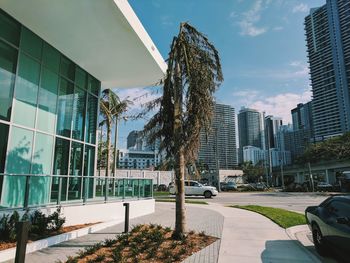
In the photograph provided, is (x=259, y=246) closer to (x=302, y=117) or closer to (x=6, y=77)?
(x=6, y=77)

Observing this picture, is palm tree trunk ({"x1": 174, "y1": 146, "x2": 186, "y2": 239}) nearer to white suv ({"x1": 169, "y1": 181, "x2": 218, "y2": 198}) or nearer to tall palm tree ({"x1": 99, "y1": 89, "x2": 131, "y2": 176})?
tall palm tree ({"x1": 99, "y1": 89, "x2": 131, "y2": 176})

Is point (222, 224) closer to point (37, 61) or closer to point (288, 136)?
point (37, 61)

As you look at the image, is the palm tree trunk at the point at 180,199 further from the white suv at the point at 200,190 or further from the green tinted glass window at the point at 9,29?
the white suv at the point at 200,190

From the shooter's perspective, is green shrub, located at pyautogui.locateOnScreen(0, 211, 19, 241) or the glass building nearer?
green shrub, located at pyautogui.locateOnScreen(0, 211, 19, 241)

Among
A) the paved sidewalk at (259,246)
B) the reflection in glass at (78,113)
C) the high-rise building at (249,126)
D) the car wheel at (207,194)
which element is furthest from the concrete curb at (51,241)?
the high-rise building at (249,126)

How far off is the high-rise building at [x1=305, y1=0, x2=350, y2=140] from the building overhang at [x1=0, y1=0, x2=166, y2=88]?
175 ft

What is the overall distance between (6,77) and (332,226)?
10568 millimetres

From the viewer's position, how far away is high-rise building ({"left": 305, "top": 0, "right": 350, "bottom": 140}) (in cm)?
5600

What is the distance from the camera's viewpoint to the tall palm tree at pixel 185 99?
9117 mm

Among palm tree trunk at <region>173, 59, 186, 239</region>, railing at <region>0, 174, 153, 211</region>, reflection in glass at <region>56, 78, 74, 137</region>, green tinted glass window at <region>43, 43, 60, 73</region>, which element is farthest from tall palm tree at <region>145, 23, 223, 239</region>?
green tinted glass window at <region>43, 43, 60, 73</region>

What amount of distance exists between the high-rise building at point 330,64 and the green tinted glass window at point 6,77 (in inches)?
2309

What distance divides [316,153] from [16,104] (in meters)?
56.2

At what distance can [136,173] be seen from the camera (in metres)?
52.5

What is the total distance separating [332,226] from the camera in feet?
21.4
